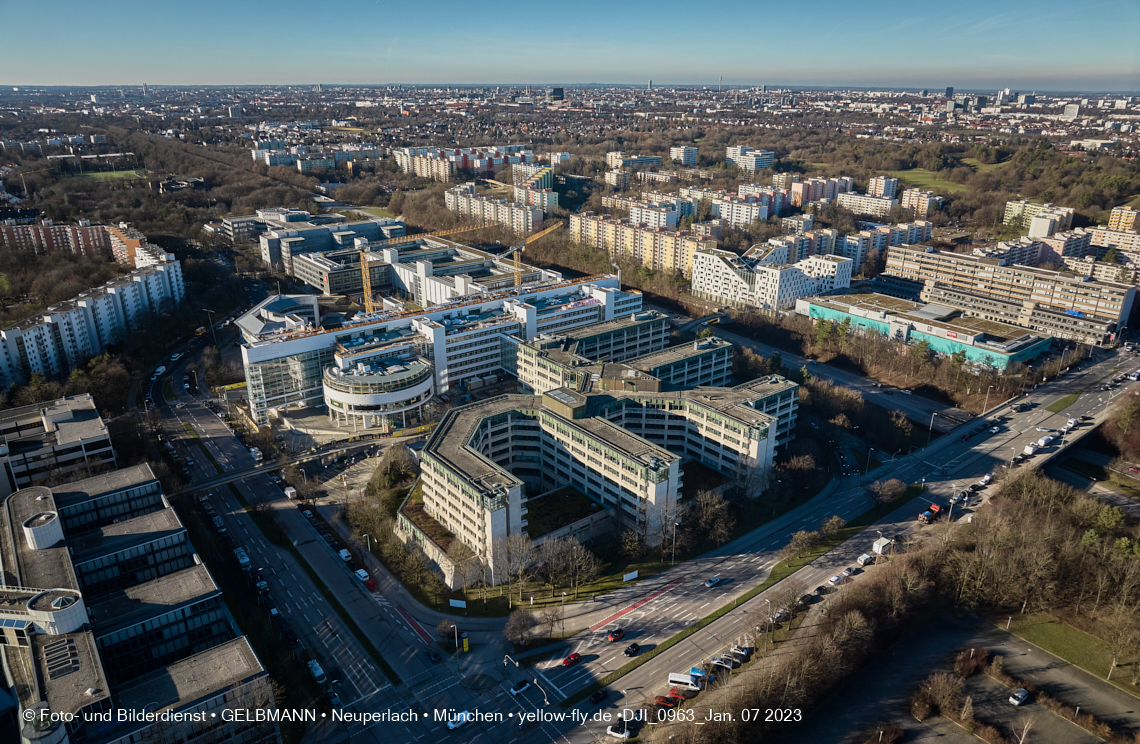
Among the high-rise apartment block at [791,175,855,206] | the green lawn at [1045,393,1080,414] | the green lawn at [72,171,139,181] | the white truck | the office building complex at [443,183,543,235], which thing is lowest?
the white truck

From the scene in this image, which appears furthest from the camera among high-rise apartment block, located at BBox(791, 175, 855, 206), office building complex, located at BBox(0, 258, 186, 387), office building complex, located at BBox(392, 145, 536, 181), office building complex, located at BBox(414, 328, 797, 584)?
office building complex, located at BBox(392, 145, 536, 181)

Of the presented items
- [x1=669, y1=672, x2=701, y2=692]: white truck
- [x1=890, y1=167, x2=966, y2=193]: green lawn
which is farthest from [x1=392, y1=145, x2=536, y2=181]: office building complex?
[x1=669, y1=672, x2=701, y2=692]: white truck

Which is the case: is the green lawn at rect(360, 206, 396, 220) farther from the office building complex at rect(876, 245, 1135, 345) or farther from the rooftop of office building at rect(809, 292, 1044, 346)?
the office building complex at rect(876, 245, 1135, 345)

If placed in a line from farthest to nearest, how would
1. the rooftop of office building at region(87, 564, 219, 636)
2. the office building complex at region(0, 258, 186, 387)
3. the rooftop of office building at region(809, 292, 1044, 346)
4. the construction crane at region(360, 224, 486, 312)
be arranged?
the construction crane at region(360, 224, 486, 312) → the rooftop of office building at region(809, 292, 1044, 346) → the office building complex at region(0, 258, 186, 387) → the rooftop of office building at region(87, 564, 219, 636)

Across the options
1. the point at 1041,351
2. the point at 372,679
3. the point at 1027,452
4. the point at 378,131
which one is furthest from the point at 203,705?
the point at 378,131

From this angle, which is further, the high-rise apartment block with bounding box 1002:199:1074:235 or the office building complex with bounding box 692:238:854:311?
the high-rise apartment block with bounding box 1002:199:1074:235

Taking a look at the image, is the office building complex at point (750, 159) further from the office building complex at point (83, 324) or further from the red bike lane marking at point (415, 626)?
the red bike lane marking at point (415, 626)

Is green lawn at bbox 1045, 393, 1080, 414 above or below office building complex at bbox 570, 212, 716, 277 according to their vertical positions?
below
